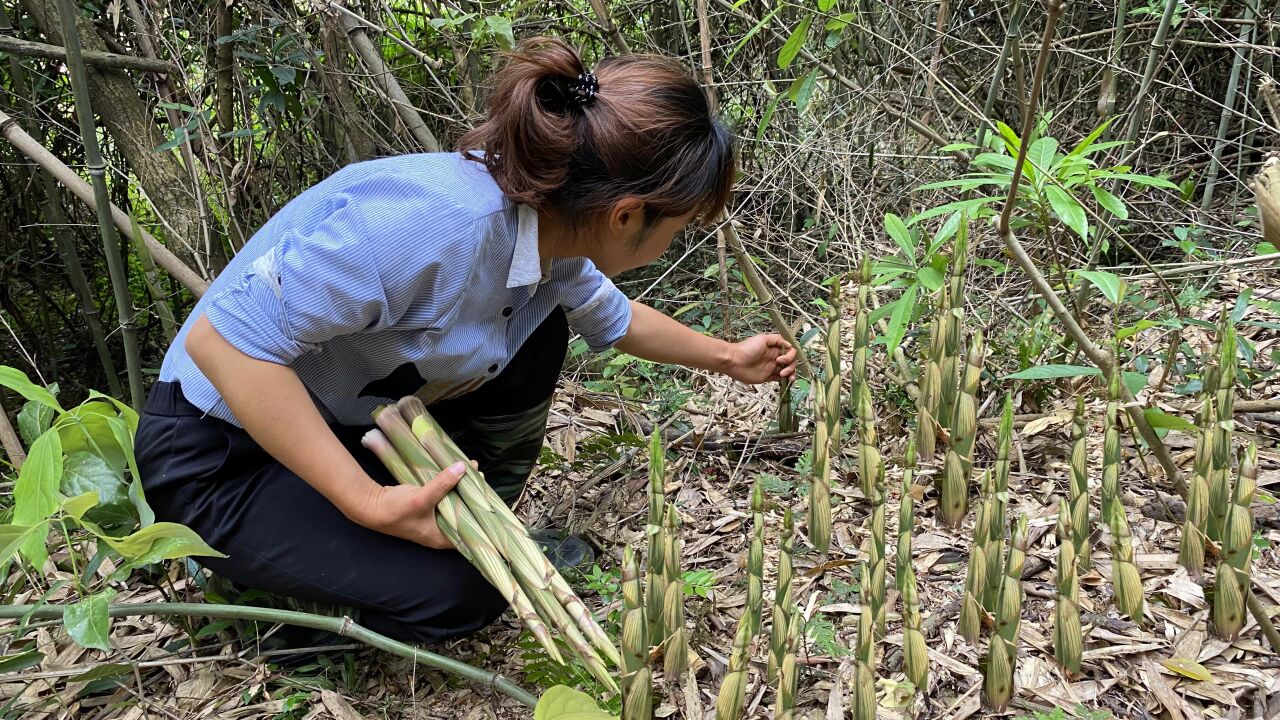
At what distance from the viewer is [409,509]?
4.33ft

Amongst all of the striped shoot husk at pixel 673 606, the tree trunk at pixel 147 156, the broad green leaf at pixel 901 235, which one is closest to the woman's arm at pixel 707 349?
the broad green leaf at pixel 901 235

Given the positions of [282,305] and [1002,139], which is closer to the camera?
[282,305]

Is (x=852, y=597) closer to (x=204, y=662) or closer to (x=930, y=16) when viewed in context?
(x=204, y=662)

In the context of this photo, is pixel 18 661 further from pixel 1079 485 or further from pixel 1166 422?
pixel 1166 422

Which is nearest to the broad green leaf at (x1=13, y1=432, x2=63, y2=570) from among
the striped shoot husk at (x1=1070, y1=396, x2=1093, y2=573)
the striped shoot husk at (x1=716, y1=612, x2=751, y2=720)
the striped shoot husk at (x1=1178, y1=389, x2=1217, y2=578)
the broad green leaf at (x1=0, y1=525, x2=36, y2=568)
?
the broad green leaf at (x1=0, y1=525, x2=36, y2=568)

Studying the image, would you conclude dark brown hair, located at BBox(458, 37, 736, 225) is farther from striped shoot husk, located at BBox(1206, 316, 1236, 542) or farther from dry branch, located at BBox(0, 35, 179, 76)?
dry branch, located at BBox(0, 35, 179, 76)

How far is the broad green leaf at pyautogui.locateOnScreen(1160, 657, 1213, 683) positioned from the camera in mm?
1182

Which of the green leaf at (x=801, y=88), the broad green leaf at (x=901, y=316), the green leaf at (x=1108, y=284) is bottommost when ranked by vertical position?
the broad green leaf at (x=901, y=316)

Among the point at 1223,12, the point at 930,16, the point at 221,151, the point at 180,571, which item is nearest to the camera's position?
the point at 180,571

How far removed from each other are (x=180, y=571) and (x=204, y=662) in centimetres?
35

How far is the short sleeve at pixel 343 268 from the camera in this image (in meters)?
1.22

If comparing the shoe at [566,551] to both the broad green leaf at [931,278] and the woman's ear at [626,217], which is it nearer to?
the woman's ear at [626,217]

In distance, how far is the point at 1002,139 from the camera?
1.44 metres

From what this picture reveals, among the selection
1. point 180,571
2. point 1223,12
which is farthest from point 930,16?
point 180,571
